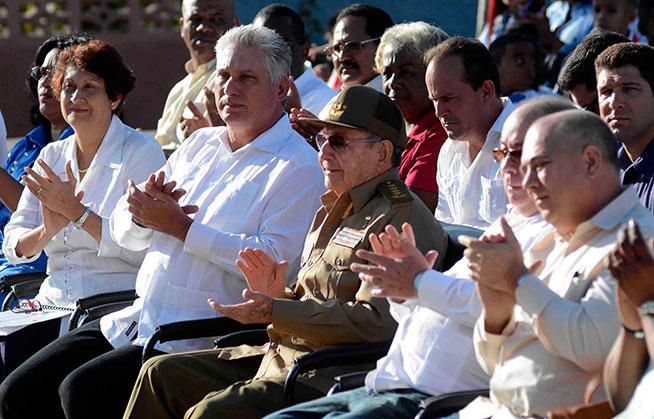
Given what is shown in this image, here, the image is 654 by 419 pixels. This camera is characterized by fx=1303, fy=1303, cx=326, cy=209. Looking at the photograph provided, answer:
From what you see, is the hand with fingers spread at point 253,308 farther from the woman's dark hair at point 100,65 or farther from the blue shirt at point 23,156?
the blue shirt at point 23,156

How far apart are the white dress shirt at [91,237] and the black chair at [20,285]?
0.52 feet

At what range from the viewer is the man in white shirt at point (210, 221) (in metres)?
5.07

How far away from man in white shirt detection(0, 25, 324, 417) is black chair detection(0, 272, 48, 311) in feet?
2.85

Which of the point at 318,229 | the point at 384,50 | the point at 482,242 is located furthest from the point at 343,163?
the point at 384,50

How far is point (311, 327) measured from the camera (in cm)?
444

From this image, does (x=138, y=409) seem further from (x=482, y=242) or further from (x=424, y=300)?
(x=482, y=242)

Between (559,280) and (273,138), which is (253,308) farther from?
(559,280)

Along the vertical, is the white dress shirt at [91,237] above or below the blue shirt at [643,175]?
below

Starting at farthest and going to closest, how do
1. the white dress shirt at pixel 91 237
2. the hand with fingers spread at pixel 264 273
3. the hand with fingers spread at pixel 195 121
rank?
1. the hand with fingers spread at pixel 195 121
2. the white dress shirt at pixel 91 237
3. the hand with fingers spread at pixel 264 273

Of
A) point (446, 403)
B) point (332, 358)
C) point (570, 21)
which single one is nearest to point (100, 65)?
point (332, 358)

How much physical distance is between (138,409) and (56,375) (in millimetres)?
656

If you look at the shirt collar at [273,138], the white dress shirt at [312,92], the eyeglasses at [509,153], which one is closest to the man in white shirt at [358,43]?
the white dress shirt at [312,92]

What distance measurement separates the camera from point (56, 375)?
17.3ft

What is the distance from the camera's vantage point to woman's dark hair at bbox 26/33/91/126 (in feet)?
22.3
